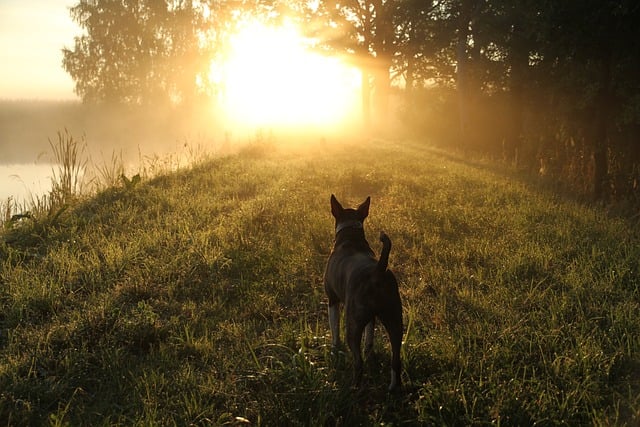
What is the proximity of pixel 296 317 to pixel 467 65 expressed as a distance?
64.5 ft

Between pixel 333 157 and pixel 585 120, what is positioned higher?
pixel 585 120

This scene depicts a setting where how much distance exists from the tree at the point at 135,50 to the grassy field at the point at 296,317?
32.4 meters

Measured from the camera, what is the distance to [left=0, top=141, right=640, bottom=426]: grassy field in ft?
9.54

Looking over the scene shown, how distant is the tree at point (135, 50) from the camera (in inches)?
1378

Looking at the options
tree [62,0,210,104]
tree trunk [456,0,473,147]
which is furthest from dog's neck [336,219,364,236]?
tree [62,0,210,104]

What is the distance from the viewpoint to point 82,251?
20.1ft

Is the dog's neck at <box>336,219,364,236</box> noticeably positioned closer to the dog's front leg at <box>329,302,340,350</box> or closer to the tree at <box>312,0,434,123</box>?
the dog's front leg at <box>329,302,340,350</box>

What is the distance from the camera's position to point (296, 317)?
4.41m

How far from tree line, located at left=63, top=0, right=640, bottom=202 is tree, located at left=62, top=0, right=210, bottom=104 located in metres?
0.08

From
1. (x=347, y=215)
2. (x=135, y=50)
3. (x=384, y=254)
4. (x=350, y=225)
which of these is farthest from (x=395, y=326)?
(x=135, y=50)

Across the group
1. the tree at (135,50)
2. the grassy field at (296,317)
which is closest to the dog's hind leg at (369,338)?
the grassy field at (296,317)

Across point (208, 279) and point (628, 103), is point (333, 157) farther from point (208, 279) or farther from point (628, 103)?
point (208, 279)

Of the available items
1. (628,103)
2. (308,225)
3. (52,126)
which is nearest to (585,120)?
(628,103)

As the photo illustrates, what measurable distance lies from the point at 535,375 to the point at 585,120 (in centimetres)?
1160
